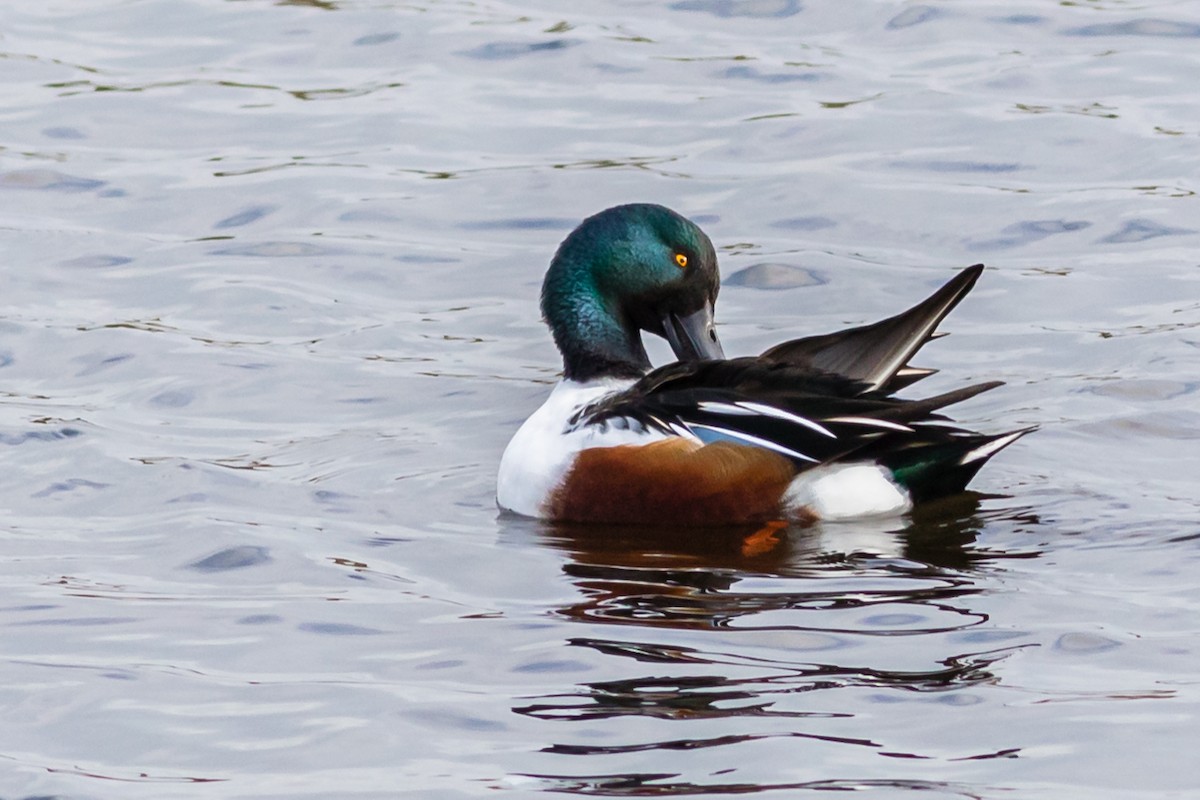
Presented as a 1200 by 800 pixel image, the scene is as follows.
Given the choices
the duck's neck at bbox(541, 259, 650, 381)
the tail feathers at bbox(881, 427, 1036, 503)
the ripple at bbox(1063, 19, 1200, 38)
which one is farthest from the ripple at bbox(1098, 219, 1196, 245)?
the duck's neck at bbox(541, 259, 650, 381)

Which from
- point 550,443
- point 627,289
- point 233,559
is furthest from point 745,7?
point 233,559

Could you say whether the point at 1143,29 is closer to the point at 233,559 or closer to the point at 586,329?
the point at 586,329

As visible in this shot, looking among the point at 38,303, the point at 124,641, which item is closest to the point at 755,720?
the point at 124,641

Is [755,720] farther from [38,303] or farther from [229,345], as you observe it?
[38,303]

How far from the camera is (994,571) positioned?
22.2 ft

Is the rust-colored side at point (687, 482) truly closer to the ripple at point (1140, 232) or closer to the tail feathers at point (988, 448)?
the tail feathers at point (988, 448)

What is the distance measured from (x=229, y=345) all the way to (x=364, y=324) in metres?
0.70

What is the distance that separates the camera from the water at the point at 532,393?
5.43 m

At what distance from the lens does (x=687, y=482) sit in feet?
24.1

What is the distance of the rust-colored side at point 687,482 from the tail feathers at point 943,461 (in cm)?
42

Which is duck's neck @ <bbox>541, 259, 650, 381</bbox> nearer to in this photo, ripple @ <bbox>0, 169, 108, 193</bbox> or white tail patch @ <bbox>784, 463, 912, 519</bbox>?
white tail patch @ <bbox>784, 463, 912, 519</bbox>

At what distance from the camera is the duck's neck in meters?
8.05

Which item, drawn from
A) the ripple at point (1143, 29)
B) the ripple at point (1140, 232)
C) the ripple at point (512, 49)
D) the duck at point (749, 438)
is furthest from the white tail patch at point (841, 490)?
the ripple at point (1143, 29)

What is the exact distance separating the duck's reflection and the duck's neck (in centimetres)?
79
